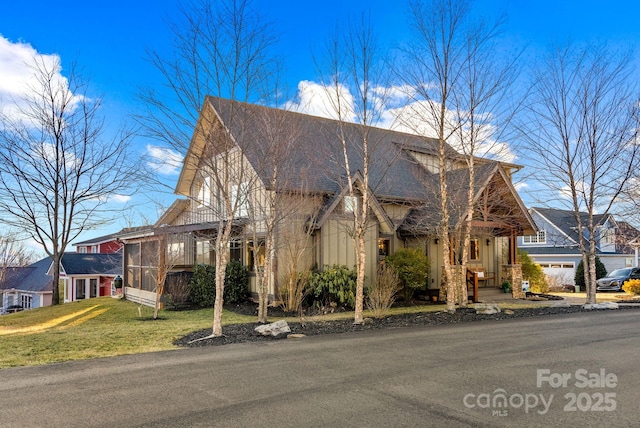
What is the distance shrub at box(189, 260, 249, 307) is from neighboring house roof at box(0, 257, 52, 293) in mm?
25825

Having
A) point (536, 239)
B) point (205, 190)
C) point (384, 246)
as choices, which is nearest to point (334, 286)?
point (384, 246)

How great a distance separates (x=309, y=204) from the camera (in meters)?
15.8

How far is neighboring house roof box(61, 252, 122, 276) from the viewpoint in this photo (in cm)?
3509

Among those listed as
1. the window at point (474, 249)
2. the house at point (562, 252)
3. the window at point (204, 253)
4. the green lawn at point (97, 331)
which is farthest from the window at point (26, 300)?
the house at point (562, 252)

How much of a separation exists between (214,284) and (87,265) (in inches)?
974

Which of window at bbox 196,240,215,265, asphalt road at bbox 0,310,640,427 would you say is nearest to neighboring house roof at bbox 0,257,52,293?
window at bbox 196,240,215,265

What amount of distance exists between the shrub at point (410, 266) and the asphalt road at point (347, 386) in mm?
6486

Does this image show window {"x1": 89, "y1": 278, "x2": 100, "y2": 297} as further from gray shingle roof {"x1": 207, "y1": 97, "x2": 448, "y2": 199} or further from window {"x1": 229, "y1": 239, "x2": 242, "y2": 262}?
gray shingle roof {"x1": 207, "y1": 97, "x2": 448, "y2": 199}

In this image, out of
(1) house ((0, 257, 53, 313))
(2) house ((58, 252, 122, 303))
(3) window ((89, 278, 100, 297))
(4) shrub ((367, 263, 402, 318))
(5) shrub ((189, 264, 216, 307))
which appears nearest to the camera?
(4) shrub ((367, 263, 402, 318))

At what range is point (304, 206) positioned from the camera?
14.8 m

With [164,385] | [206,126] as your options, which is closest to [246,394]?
[164,385]

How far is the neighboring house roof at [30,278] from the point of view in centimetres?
3722

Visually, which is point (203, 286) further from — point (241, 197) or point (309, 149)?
point (309, 149)

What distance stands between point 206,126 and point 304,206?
4.41 m
